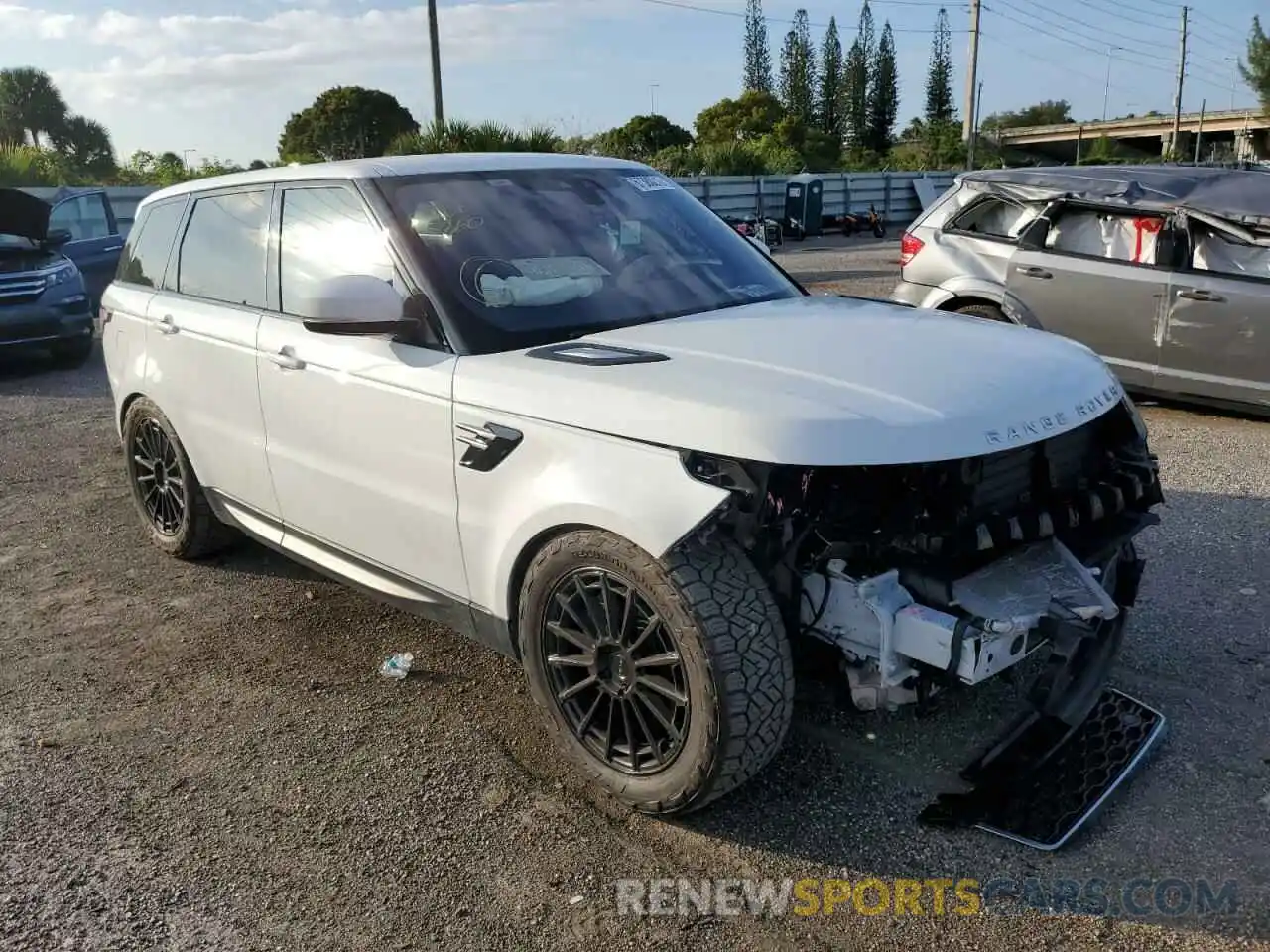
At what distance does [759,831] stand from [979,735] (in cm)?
90

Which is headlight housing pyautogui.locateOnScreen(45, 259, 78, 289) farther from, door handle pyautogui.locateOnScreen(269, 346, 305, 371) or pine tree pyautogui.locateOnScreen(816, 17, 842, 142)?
pine tree pyautogui.locateOnScreen(816, 17, 842, 142)

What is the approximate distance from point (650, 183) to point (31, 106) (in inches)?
3021

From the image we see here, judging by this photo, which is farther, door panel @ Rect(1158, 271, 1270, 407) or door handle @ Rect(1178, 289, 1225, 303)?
door handle @ Rect(1178, 289, 1225, 303)

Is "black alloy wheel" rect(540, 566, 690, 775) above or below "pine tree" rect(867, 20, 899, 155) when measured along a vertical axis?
below

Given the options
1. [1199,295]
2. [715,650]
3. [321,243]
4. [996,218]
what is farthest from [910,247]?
[715,650]

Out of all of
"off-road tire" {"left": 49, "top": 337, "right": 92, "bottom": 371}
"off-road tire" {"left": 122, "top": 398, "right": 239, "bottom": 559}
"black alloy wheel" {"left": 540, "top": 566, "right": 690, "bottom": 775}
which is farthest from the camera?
"off-road tire" {"left": 49, "top": 337, "right": 92, "bottom": 371}

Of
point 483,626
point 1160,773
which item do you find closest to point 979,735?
point 1160,773

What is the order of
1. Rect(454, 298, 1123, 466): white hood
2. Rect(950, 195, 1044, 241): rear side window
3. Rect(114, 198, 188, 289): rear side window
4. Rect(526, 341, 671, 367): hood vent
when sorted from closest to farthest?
Rect(454, 298, 1123, 466): white hood, Rect(526, 341, 671, 367): hood vent, Rect(114, 198, 188, 289): rear side window, Rect(950, 195, 1044, 241): rear side window

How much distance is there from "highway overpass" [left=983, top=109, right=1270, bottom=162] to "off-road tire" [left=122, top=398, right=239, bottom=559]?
89412mm

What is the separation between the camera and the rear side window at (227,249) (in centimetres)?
429

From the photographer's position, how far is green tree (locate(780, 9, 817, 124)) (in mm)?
88456

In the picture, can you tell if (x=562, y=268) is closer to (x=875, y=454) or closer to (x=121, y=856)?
→ (x=875, y=454)

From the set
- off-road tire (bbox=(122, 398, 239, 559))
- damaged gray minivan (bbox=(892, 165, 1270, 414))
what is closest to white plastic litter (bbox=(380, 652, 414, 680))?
off-road tire (bbox=(122, 398, 239, 559))

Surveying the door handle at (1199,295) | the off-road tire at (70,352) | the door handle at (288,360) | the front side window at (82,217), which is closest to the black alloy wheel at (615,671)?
→ the door handle at (288,360)
